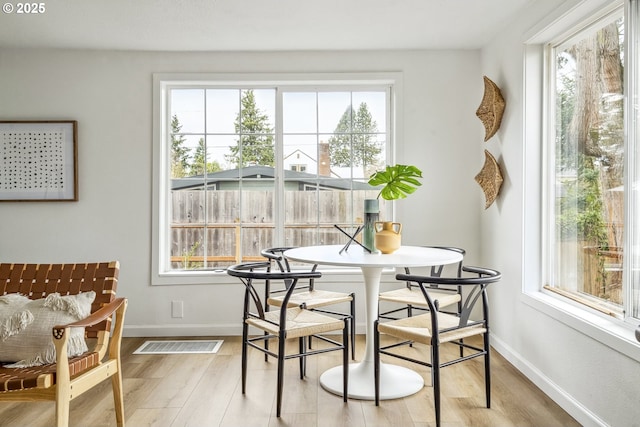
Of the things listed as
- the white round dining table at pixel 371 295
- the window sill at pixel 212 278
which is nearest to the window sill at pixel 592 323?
the white round dining table at pixel 371 295

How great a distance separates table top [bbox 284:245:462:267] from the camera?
102 inches

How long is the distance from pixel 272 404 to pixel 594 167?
2.13 m

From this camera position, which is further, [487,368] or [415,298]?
[415,298]

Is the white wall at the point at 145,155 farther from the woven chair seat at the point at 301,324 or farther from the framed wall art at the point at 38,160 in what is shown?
the woven chair seat at the point at 301,324

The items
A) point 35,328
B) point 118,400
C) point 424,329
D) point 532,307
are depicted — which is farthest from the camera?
point 532,307

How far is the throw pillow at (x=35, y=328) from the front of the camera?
2188mm

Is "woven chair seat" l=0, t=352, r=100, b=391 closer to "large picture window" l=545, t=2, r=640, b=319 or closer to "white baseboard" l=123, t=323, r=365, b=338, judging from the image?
"white baseboard" l=123, t=323, r=365, b=338

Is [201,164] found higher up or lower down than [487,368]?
higher up

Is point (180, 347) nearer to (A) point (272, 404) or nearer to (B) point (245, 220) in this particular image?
(B) point (245, 220)

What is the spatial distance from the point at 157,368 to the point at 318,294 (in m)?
1.18

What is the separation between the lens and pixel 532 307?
3072 millimetres

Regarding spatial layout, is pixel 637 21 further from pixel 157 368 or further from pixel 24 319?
pixel 157 368

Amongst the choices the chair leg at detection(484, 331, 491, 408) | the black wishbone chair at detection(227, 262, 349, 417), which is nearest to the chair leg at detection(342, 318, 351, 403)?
the black wishbone chair at detection(227, 262, 349, 417)

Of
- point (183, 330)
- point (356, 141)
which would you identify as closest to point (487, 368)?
point (356, 141)
